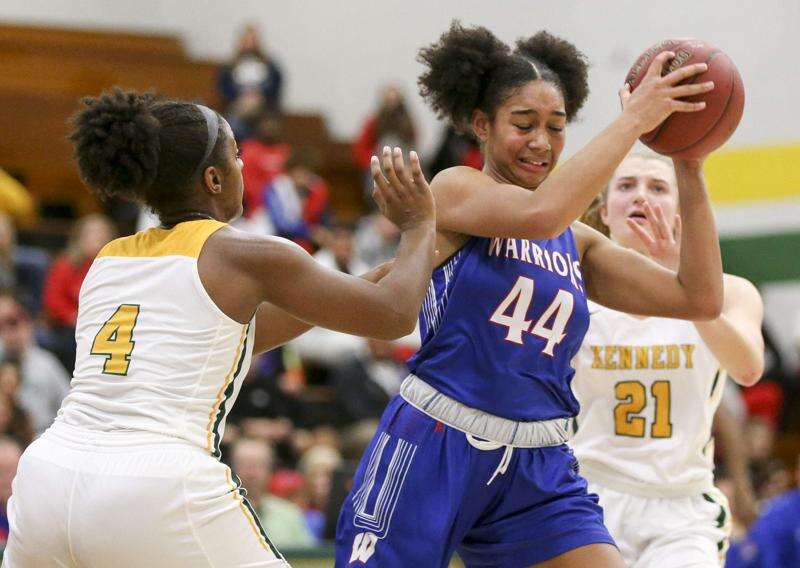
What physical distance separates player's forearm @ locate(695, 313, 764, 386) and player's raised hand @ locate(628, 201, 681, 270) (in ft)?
0.86

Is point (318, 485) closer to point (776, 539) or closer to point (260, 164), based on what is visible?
point (776, 539)

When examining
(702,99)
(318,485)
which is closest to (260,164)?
(318,485)

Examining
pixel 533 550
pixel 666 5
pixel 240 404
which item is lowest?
pixel 240 404

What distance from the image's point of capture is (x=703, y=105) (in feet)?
13.3

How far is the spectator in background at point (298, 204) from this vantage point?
37.7 feet

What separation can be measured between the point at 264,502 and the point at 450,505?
4.00 m

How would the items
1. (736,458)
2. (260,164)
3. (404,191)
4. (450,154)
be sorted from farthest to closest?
(450,154), (260,164), (736,458), (404,191)

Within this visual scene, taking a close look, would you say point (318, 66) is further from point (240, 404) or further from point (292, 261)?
point (292, 261)

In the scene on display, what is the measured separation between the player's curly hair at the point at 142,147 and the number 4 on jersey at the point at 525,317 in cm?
100

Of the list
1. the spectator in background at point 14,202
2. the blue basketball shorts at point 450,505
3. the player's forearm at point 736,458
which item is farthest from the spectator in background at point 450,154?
the blue basketball shorts at point 450,505

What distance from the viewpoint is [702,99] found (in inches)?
161

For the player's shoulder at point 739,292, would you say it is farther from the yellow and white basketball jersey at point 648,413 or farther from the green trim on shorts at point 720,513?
the green trim on shorts at point 720,513

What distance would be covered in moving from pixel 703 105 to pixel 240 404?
A: 6220mm

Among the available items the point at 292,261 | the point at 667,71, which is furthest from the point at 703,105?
the point at 292,261
